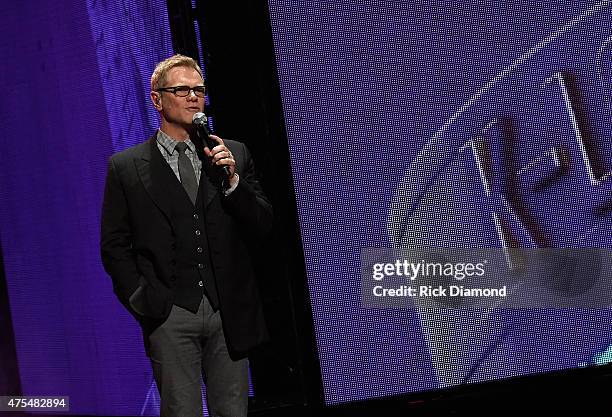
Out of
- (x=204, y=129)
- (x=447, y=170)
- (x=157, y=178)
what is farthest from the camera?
(x=447, y=170)

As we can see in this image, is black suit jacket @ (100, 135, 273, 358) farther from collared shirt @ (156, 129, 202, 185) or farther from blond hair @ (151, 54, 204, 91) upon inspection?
blond hair @ (151, 54, 204, 91)

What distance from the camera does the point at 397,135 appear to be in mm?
3600

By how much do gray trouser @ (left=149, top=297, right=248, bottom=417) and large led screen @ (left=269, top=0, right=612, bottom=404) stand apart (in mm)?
1156

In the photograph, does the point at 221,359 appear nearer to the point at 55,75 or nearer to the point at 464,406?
the point at 464,406

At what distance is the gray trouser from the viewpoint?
7.59 feet

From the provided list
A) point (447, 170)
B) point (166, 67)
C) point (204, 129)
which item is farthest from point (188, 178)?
point (447, 170)

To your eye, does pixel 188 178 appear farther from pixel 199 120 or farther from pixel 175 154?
pixel 199 120

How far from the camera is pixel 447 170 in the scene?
12.0ft

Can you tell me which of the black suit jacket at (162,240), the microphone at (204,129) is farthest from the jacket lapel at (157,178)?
the microphone at (204,129)

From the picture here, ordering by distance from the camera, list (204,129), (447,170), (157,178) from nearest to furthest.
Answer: (204,129), (157,178), (447,170)

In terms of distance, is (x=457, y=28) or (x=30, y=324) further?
(x=30, y=324)

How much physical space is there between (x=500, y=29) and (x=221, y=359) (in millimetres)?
2193

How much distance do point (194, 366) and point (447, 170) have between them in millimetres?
1731

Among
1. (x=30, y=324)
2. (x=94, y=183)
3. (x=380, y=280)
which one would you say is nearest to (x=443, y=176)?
(x=380, y=280)
